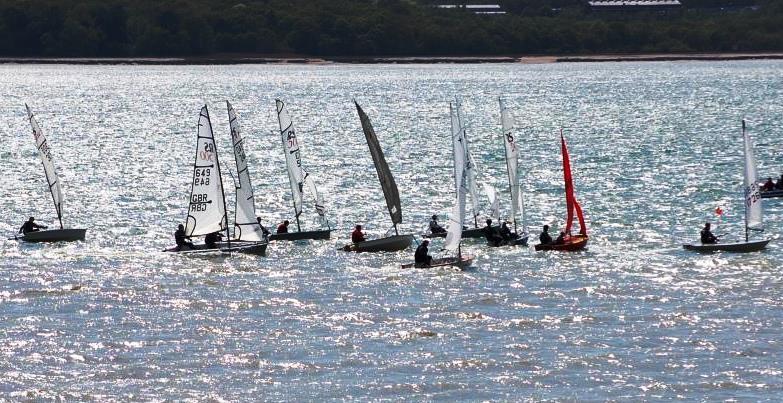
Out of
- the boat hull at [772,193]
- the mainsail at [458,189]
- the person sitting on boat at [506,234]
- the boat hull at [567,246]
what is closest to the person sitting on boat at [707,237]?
the boat hull at [567,246]

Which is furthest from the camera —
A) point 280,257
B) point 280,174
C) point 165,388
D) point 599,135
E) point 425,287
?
point 599,135

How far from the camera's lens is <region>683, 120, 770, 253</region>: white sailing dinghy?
185 ft

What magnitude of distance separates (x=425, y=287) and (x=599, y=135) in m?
80.8

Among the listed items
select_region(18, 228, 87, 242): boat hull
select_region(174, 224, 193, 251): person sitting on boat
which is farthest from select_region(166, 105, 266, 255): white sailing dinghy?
select_region(18, 228, 87, 242): boat hull

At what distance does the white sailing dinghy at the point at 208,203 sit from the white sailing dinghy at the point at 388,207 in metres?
3.89

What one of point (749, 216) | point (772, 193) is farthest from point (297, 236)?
point (772, 193)

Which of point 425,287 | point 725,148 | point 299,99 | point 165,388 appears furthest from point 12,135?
point 165,388

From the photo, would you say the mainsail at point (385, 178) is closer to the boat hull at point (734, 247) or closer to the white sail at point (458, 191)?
the white sail at point (458, 191)

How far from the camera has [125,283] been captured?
51281mm

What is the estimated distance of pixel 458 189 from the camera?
177ft

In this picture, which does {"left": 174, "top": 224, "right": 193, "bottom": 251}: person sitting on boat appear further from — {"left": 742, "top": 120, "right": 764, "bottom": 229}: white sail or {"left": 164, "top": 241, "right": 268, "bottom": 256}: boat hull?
{"left": 742, "top": 120, "right": 764, "bottom": 229}: white sail

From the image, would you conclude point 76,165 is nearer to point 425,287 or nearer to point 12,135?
point 12,135

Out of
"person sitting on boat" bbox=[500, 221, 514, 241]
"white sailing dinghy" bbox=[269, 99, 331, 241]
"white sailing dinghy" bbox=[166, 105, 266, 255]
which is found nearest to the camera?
"white sailing dinghy" bbox=[166, 105, 266, 255]

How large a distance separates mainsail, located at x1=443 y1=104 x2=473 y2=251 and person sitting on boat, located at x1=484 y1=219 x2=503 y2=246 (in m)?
2.62
